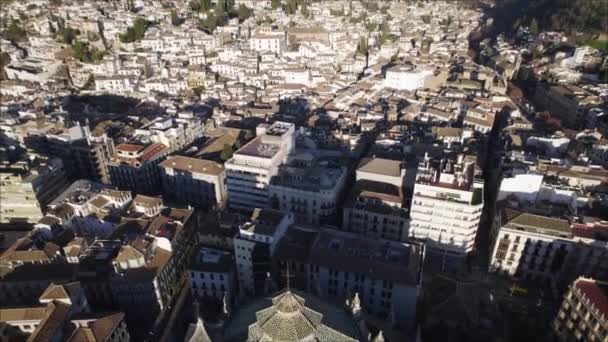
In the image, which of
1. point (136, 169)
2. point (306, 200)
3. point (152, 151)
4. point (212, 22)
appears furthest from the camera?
point (212, 22)

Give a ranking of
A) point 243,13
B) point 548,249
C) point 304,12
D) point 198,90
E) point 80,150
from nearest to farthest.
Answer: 1. point 548,249
2. point 80,150
3. point 198,90
4. point 243,13
5. point 304,12

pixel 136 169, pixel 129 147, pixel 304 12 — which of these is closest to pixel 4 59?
pixel 129 147

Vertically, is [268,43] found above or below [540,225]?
above

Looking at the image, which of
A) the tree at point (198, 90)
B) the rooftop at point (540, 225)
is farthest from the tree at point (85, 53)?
the rooftop at point (540, 225)

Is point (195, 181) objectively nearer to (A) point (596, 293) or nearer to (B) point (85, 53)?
(A) point (596, 293)

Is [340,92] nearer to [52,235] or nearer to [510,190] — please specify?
[510,190]

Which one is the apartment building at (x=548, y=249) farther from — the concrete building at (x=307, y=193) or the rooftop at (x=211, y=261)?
the rooftop at (x=211, y=261)
